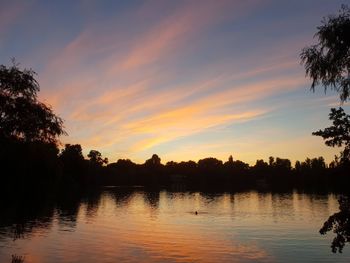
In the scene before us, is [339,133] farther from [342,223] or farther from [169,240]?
[169,240]

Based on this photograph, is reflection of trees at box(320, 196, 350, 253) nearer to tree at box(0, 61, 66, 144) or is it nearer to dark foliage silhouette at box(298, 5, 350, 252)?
dark foliage silhouette at box(298, 5, 350, 252)

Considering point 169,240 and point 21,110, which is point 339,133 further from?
point 169,240

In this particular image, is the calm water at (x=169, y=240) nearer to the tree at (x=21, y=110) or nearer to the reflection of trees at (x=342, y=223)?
the tree at (x=21, y=110)

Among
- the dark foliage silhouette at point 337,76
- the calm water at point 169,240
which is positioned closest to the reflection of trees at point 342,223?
the dark foliage silhouette at point 337,76

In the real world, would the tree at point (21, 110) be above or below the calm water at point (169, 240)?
above

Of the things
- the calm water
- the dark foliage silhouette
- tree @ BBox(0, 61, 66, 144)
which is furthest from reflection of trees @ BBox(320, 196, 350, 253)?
the calm water

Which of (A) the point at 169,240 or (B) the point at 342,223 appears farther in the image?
(A) the point at 169,240

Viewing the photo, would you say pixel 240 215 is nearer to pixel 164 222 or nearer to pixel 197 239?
pixel 164 222

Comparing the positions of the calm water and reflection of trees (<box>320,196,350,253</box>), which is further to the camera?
the calm water

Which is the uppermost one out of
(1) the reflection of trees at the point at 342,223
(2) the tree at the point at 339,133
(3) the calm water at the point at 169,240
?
(2) the tree at the point at 339,133

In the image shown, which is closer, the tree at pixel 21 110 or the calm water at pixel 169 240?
the tree at pixel 21 110

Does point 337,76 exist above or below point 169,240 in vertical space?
above

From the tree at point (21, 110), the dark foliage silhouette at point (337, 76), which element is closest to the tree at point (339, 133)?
the dark foliage silhouette at point (337, 76)

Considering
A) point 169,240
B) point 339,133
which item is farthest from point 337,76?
point 169,240
